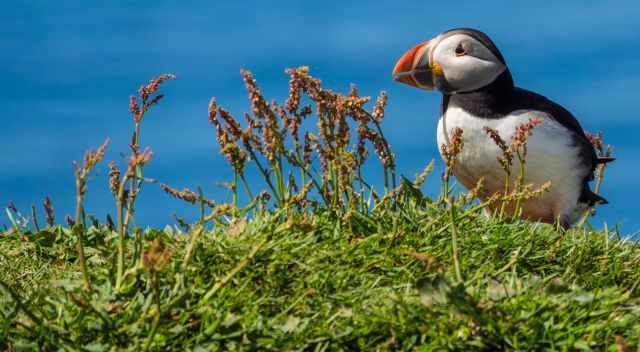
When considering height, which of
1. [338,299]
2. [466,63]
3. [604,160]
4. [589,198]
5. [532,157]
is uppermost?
[466,63]

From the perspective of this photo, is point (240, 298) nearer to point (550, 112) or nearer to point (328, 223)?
point (328, 223)

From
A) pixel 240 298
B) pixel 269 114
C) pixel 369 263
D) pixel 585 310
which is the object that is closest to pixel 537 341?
pixel 585 310

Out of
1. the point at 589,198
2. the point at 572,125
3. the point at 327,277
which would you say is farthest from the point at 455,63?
the point at 327,277

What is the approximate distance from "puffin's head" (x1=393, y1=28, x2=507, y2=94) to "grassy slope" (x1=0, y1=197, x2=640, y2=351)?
1.80 m

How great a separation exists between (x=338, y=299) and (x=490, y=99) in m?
2.81

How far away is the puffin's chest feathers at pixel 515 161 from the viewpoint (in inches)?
229

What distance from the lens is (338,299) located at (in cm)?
355

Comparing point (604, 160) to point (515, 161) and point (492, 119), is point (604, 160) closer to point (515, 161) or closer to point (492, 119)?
point (515, 161)

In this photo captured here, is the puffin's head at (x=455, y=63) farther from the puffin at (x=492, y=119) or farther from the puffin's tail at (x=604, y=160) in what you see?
the puffin's tail at (x=604, y=160)

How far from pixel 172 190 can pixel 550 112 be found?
300cm

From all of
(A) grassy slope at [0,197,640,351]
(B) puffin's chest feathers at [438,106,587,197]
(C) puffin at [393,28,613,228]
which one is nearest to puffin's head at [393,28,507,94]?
(C) puffin at [393,28,613,228]

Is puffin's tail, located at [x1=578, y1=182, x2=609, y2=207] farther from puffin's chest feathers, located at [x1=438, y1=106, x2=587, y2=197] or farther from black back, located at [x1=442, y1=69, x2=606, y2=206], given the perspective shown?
puffin's chest feathers, located at [x1=438, y1=106, x2=587, y2=197]

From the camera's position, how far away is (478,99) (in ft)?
19.5

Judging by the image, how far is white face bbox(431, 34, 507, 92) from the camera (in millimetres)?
5965
